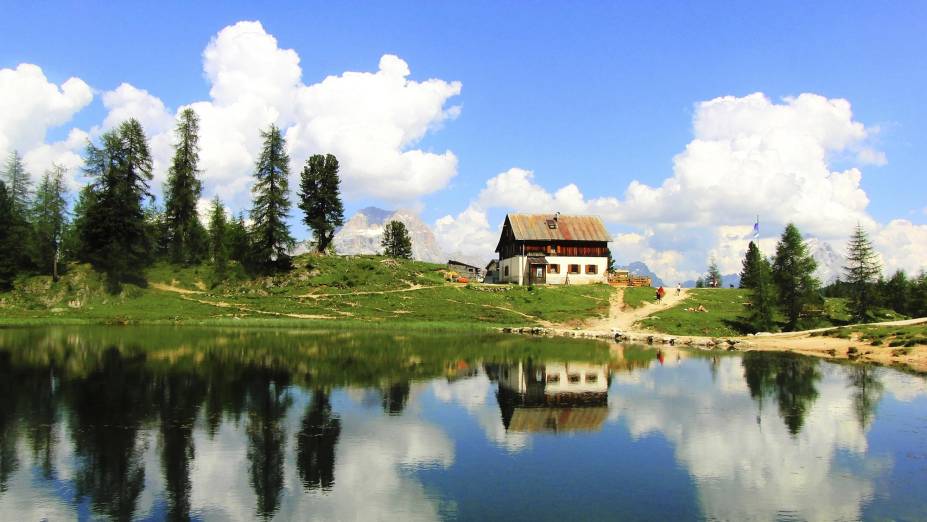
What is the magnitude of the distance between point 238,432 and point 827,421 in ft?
83.5

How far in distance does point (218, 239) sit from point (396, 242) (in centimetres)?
5264

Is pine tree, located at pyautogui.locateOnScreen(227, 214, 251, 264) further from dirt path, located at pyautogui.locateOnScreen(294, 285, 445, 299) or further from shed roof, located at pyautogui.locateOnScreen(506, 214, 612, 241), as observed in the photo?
shed roof, located at pyautogui.locateOnScreen(506, 214, 612, 241)

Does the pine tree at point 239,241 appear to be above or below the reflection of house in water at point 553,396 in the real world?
above

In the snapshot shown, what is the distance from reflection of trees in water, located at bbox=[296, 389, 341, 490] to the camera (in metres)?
17.7

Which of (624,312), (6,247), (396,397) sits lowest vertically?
(396,397)

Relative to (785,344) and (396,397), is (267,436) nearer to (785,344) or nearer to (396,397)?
(396,397)

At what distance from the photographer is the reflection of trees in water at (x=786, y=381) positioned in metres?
29.0

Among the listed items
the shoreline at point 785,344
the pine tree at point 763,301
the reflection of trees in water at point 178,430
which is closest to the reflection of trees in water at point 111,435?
the reflection of trees in water at point 178,430

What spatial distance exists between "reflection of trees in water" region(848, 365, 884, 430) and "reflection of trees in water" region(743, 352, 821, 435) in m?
2.03

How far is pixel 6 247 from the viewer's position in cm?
8288

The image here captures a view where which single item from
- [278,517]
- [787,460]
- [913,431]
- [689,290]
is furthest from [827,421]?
[689,290]

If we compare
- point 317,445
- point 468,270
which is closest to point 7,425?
point 317,445

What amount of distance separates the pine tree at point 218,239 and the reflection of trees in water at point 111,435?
58.5 meters

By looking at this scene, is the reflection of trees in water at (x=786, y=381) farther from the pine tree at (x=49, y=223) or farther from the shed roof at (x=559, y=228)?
the pine tree at (x=49, y=223)
